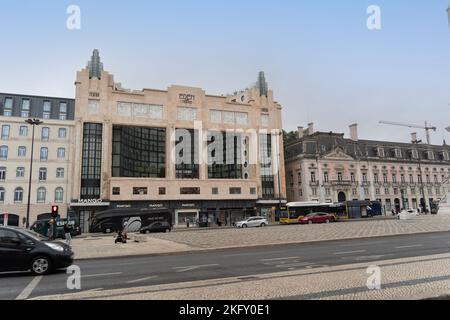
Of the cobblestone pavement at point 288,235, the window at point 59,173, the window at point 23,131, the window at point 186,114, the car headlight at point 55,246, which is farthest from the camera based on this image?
the window at point 186,114

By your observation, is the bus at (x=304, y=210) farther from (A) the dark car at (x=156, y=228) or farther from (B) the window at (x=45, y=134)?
(B) the window at (x=45, y=134)

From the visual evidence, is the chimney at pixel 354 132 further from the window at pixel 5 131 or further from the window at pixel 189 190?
the window at pixel 5 131

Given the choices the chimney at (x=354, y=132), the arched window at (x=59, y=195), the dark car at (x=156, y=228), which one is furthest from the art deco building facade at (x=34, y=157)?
the chimney at (x=354, y=132)

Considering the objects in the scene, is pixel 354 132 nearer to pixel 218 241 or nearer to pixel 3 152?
pixel 218 241

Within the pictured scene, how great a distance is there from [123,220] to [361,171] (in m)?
50.1

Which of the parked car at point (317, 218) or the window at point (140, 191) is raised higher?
the window at point (140, 191)

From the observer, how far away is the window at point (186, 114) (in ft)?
209

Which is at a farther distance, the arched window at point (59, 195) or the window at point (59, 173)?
the window at point (59, 173)

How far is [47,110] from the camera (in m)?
57.3

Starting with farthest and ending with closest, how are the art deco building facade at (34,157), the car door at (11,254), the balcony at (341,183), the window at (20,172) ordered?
the balcony at (341,183)
the window at (20,172)
the art deco building facade at (34,157)
the car door at (11,254)

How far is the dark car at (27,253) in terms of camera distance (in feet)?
34.3

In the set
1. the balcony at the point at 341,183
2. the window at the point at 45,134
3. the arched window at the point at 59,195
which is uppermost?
the window at the point at 45,134

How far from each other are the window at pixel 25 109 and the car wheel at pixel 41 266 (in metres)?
52.9

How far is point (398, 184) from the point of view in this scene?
74812 millimetres
